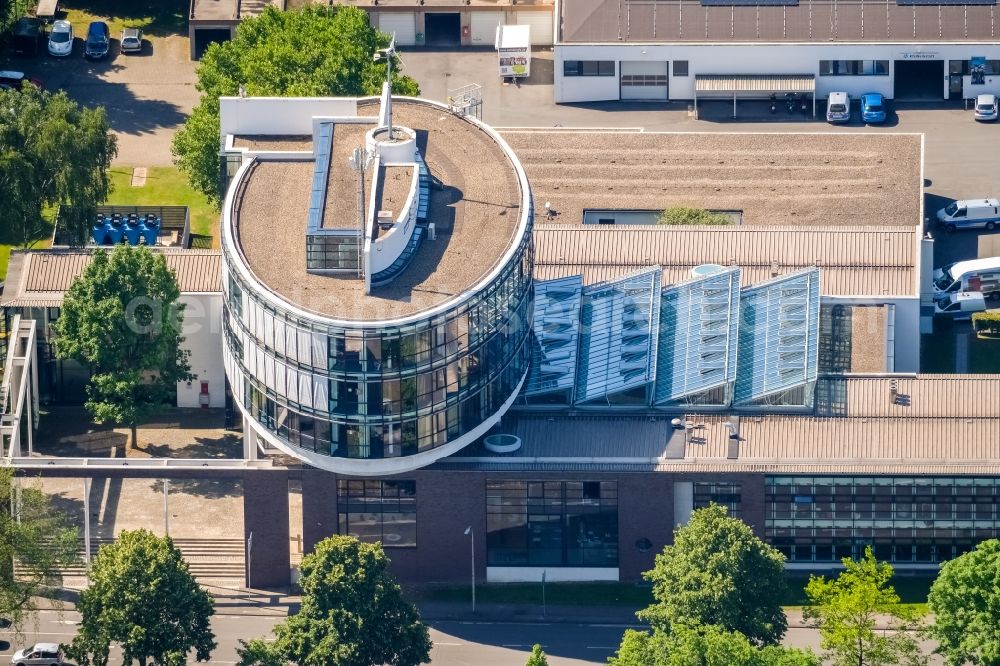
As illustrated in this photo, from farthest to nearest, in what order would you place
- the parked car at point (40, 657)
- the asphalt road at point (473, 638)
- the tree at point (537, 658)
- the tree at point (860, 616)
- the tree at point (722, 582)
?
the asphalt road at point (473, 638) < the parked car at point (40, 657) < the tree at point (860, 616) < the tree at point (722, 582) < the tree at point (537, 658)

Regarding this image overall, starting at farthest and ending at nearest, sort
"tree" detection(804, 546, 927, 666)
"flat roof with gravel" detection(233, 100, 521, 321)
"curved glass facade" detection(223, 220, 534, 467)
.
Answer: "flat roof with gravel" detection(233, 100, 521, 321) → "curved glass facade" detection(223, 220, 534, 467) → "tree" detection(804, 546, 927, 666)

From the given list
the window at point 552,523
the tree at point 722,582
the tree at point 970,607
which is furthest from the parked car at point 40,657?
the tree at point 970,607

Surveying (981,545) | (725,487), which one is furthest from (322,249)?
(981,545)

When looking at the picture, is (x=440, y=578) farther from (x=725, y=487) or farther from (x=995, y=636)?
(x=995, y=636)

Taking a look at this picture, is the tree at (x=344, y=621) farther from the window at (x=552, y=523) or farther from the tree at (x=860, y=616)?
the tree at (x=860, y=616)

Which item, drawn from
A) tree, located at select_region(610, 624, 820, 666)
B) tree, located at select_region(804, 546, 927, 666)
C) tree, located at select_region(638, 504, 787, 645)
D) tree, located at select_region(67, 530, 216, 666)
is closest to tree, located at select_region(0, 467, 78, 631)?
tree, located at select_region(67, 530, 216, 666)

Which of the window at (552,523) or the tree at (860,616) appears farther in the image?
the window at (552,523)

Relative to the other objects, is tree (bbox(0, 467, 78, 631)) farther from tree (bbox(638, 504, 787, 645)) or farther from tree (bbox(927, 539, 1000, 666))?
tree (bbox(927, 539, 1000, 666))
